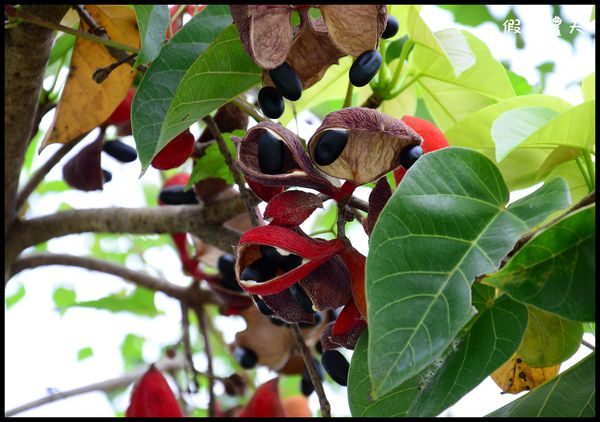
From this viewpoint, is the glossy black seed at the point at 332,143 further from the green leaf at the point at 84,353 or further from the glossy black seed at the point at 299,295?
the green leaf at the point at 84,353

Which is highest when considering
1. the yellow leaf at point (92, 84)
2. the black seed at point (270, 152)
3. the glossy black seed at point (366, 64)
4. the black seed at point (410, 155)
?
the yellow leaf at point (92, 84)

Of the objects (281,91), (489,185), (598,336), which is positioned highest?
(281,91)

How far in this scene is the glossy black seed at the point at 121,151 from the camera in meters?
0.90

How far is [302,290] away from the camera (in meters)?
0.56

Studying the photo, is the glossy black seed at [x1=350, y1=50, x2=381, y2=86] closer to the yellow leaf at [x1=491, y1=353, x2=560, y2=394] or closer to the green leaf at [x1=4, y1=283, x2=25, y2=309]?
the yellow leaf at [x1=491, y1=353, x2=560, y2=394]

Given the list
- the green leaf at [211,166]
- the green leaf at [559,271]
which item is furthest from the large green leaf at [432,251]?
the green leaf at [211,166]

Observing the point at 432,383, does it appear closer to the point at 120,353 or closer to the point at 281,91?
the point at 281,91

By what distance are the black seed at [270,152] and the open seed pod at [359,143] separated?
20 mm

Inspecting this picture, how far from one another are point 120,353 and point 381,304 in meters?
1.55

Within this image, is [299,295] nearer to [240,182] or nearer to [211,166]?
[240,182]

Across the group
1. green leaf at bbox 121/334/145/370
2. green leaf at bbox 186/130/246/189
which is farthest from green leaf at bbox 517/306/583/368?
green leaf at bbox 121/334/145/370

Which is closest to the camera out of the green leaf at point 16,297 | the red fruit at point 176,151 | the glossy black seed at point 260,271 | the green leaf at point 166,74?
the glossy black seed at point 260,271

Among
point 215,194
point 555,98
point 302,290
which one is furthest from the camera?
point 215,194

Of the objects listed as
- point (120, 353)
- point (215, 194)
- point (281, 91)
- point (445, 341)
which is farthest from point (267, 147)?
point (120, 353)
